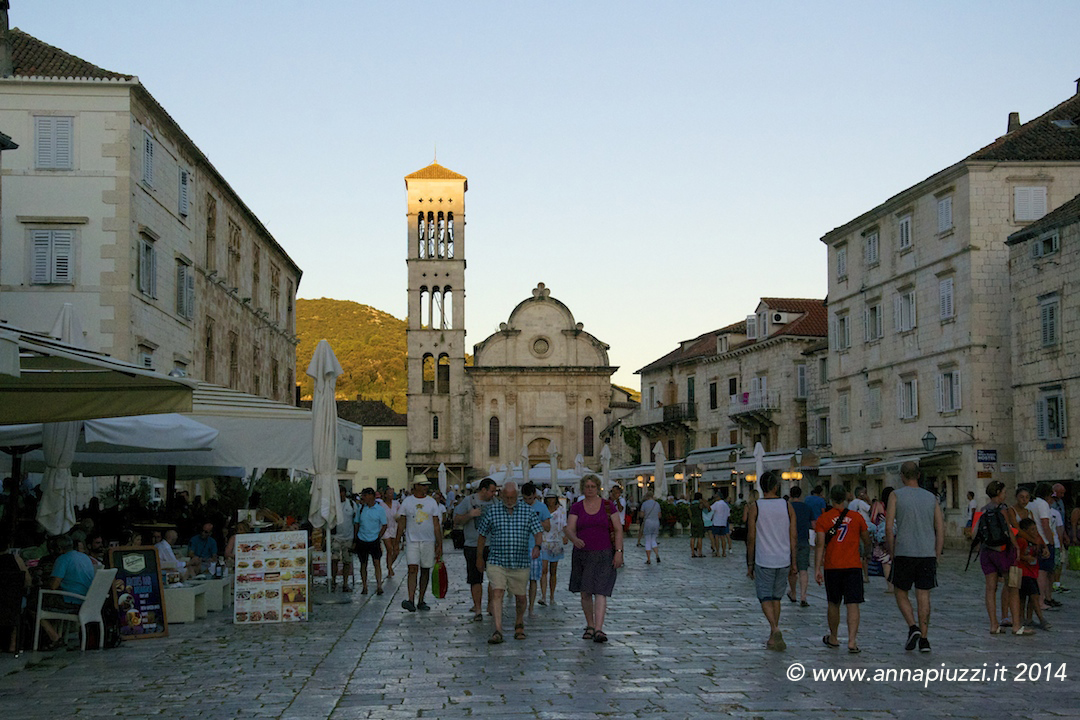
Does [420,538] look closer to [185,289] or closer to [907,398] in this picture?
[185,289]

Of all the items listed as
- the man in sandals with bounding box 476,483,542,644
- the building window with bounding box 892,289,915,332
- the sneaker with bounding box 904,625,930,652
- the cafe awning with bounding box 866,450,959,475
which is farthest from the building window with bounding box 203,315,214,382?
the sneaker with bounding box 904,625,930,652

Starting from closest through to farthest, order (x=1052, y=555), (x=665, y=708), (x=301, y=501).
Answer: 1. (x=665, y=708)
2. (x=1052, y=555)
3. (x=301, y=501)

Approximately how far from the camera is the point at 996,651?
36.3ft

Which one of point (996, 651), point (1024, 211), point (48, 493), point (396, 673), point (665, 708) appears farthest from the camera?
point (1024, 211)

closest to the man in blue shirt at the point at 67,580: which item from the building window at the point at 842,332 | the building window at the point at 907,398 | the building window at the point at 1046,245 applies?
the building window at the point at 1046,245

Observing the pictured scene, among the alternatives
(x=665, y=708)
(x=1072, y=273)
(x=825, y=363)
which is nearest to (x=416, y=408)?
(x=825, y=363)

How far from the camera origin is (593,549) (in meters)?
12.6

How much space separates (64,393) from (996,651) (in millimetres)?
8609

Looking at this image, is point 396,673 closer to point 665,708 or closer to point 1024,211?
point 665,708

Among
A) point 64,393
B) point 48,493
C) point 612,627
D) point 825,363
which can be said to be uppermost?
point 825,363

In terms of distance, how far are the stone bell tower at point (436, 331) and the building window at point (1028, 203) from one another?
43.4 metres

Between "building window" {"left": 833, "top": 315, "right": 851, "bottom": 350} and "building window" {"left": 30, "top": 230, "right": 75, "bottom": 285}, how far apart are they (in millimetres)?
26098

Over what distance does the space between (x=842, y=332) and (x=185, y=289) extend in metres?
22.8

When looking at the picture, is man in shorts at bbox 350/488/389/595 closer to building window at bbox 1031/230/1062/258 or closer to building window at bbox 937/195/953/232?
building window at bbox 1031/230/1062/258
